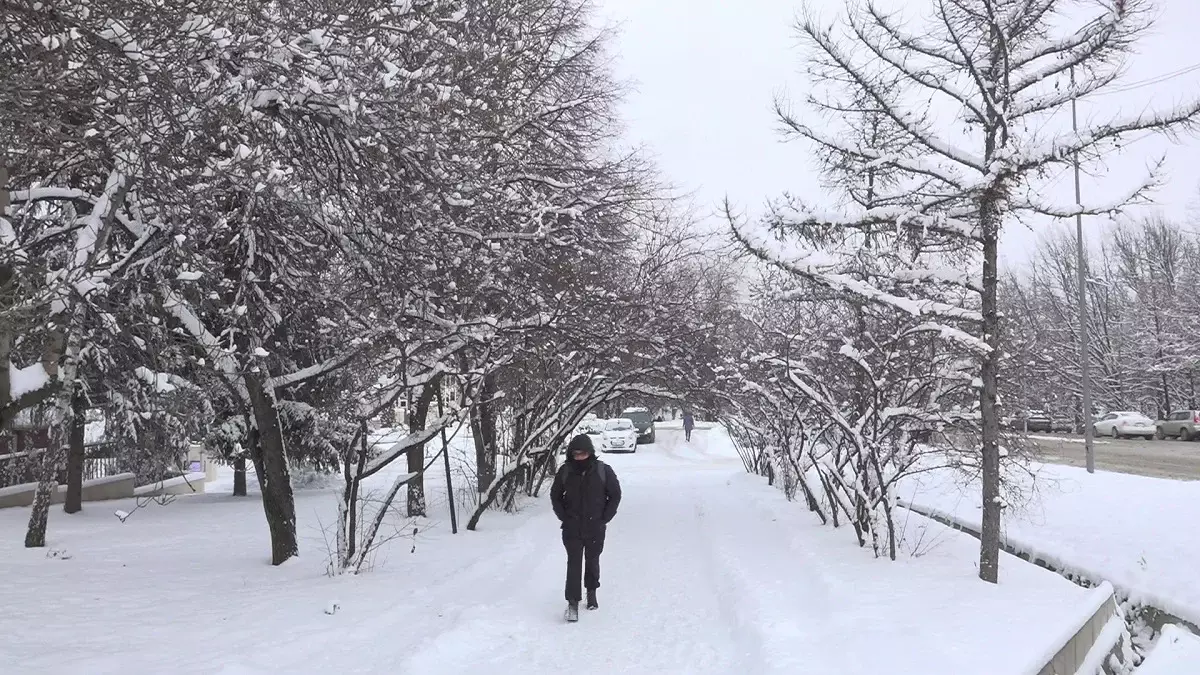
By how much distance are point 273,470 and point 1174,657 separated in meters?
8.58

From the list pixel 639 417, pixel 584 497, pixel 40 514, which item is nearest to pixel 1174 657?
pixel 584 497

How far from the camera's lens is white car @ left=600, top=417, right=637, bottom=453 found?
1549 inches

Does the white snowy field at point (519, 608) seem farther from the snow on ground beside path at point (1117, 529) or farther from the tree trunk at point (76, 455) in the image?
the tree trunk at point (76, 455)

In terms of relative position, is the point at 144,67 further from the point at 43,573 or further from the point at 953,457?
the point at 953,457

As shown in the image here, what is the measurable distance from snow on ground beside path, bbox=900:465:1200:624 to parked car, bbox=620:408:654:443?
2666 cm

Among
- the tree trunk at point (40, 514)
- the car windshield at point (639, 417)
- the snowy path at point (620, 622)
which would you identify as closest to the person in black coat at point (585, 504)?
the snowy path at point (620, 622)

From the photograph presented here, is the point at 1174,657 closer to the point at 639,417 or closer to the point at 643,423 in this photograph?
the point at 643,423

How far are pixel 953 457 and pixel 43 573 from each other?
1030 centimetres

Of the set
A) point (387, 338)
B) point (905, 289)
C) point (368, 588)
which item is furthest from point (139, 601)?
point (905, 289)

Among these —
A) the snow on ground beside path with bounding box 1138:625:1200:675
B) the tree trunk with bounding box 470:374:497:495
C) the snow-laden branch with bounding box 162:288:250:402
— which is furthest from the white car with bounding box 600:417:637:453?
the snow on ground beside path with bounding box 1138:625:1200:675

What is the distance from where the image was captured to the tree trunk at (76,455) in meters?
14.6

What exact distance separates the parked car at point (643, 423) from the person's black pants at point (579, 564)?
3738 centimetres

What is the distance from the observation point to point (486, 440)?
16.4 m

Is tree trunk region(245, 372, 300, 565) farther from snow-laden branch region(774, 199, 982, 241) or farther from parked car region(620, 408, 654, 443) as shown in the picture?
parked car region(620, 408, 654, 443)
